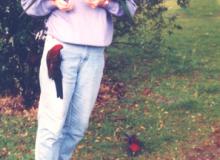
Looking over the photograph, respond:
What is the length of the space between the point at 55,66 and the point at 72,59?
0.47 feet

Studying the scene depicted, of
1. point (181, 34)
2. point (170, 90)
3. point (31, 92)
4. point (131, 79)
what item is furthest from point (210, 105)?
point (181, 34)

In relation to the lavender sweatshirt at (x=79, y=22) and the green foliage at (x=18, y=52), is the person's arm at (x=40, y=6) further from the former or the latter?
the green foliage at (x=18, y=52)

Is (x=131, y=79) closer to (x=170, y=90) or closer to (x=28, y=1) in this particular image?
(x=170, y=90)

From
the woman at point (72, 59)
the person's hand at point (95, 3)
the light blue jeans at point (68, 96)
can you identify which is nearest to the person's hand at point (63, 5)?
the woman at point (72, 59)

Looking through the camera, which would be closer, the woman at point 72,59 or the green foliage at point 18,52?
the woman at point 72,59

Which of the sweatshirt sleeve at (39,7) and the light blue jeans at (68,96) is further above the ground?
the sweatshirt sleeve at (39,7)

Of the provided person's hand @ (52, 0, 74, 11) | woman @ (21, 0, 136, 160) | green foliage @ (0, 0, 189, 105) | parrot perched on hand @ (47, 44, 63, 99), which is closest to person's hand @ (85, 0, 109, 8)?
woman @ (21, 0, 136, 160)

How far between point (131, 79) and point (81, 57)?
198 inches

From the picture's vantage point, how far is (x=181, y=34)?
13.1 meters

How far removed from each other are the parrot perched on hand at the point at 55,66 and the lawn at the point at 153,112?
1.89m

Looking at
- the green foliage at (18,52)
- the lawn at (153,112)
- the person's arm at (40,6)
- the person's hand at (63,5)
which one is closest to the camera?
the person's hand at (63,5)

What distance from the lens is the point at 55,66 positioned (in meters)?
3.99

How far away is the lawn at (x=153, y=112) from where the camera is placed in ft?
19.6

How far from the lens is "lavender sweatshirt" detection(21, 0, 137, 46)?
4000 millimetres
